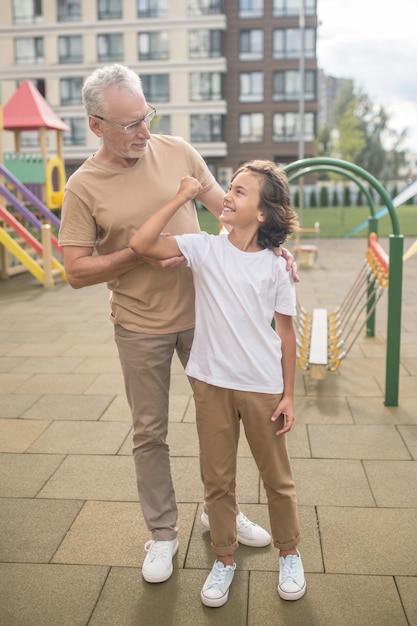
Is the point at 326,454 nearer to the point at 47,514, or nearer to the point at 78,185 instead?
the point at 47,514

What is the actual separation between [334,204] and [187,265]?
36464 millimetres

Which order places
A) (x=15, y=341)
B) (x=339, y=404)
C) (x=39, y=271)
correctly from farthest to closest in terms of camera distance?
(x=39, y=271)
(x=15, y=341)
(x=339, y=404)

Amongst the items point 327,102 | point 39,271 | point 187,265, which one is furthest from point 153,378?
point 327,102

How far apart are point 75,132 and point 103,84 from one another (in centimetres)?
4079

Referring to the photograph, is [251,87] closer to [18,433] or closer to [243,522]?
[18,433]

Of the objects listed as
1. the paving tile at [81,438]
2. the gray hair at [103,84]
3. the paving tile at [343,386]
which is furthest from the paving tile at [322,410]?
the gray hair at [103,84]

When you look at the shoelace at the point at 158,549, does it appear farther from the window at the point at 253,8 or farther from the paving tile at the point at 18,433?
the window at the point at 253,8

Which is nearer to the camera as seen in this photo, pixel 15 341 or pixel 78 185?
pixel 78 185

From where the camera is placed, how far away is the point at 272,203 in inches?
96.1

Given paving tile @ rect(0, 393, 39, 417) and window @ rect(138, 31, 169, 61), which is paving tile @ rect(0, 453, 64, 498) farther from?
window @ rect(138, 31, 169, 61)

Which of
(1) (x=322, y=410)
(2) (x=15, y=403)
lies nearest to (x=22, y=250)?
(2) (x=15, y=403)

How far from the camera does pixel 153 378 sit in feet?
8.94

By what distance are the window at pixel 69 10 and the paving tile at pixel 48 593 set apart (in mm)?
42372

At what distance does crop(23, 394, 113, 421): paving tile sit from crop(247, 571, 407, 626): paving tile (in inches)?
88.1
